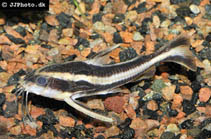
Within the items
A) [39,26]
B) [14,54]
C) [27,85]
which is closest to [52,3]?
[39,26]

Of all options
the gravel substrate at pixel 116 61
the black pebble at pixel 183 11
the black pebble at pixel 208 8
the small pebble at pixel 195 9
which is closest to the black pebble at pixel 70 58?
the gravel substrate at pixel 116 61

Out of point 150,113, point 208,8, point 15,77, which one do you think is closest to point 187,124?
point 150,113

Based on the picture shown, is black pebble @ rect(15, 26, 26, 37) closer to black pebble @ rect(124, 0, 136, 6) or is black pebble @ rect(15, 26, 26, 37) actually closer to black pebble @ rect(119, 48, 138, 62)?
black pebble @ rect(119, 48, 138, 62)

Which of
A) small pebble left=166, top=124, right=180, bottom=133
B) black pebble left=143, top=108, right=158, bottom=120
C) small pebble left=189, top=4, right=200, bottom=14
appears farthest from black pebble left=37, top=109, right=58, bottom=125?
small pebble left=189, top=4, right=200, bottom=14

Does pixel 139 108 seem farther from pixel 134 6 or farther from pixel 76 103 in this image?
pixel 134 6

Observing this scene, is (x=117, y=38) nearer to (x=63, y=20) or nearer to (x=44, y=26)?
(x=63, y=20)

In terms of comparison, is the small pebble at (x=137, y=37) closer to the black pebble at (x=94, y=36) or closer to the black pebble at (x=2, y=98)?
the black pebble at (x=94, y=36)
